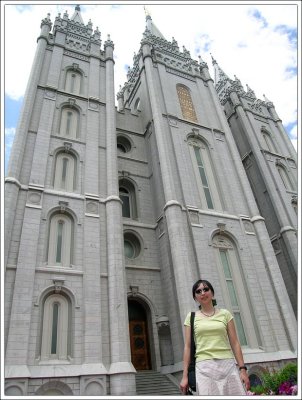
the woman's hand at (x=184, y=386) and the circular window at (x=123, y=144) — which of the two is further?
the circular window at (x=123, y=144)

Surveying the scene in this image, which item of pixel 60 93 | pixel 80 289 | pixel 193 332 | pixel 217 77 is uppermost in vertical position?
pixel 217 77

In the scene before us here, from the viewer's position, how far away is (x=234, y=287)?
16516mm

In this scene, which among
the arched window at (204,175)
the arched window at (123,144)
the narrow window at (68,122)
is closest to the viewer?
the narrow window at (68,122)

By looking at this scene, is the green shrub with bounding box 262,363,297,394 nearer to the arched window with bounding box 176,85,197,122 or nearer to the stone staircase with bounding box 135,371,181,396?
the stone staircase with bounding box 135,371,181,396

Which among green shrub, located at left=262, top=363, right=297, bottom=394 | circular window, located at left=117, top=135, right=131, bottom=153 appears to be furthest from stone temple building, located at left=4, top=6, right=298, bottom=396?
green shrub, located at left=262, top=363, right=297, bottom=394

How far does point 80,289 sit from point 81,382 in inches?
133

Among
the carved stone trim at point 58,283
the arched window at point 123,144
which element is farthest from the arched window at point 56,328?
the arched window at point 123,144

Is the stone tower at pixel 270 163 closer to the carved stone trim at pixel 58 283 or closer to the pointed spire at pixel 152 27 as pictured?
the pointed spire at pixel 152 27

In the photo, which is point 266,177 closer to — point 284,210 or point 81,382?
point 284,210

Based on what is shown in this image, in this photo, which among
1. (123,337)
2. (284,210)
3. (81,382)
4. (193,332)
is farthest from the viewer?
(284,210)

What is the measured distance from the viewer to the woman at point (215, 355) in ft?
13.4

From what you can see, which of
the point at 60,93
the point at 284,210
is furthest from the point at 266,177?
the point at 60,93

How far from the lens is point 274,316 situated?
15969 mm

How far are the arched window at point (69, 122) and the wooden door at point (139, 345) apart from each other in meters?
10.8
